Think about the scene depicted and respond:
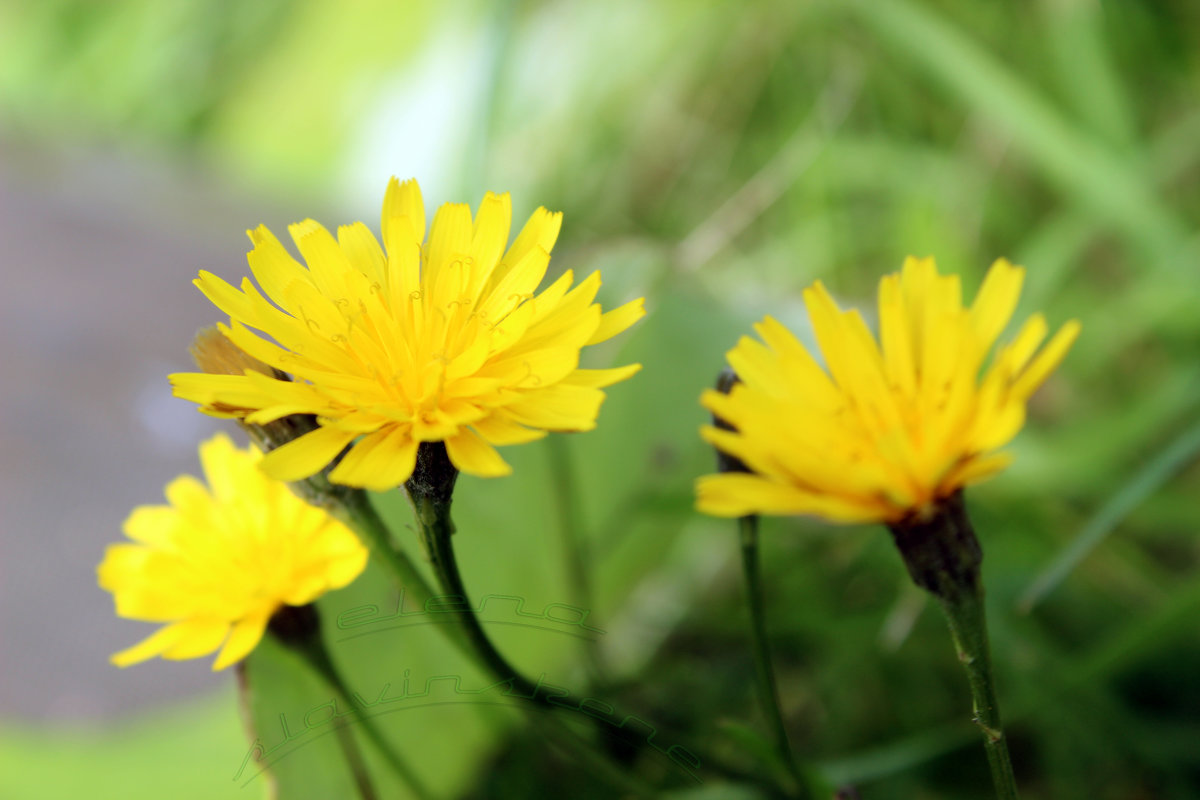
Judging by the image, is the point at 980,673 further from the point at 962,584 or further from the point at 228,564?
the point at 228,564

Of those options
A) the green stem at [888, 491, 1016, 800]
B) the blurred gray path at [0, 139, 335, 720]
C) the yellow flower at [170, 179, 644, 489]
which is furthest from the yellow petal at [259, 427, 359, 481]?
the blurred gray path at [0, 139, 335, 720]

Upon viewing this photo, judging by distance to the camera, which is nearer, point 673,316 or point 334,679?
point 334,679

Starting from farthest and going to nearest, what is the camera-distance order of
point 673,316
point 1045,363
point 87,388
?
point 87,388 < point 673,316 < point 1045,363

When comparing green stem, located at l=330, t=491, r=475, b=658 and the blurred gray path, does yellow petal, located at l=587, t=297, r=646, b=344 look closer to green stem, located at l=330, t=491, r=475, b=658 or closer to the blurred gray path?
green stem, located at l=330, t=491, r=475, b=658

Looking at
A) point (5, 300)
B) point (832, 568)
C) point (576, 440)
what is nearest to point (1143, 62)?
point (832, 568)

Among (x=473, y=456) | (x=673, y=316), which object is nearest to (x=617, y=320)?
(x=473, y=456)

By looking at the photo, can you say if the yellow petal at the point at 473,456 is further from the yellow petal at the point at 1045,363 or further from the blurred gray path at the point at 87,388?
the blurred gray path at the point at 87,388

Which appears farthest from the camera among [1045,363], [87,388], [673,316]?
[87,388]

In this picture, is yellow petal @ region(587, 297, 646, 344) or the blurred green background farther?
the blurred green background
